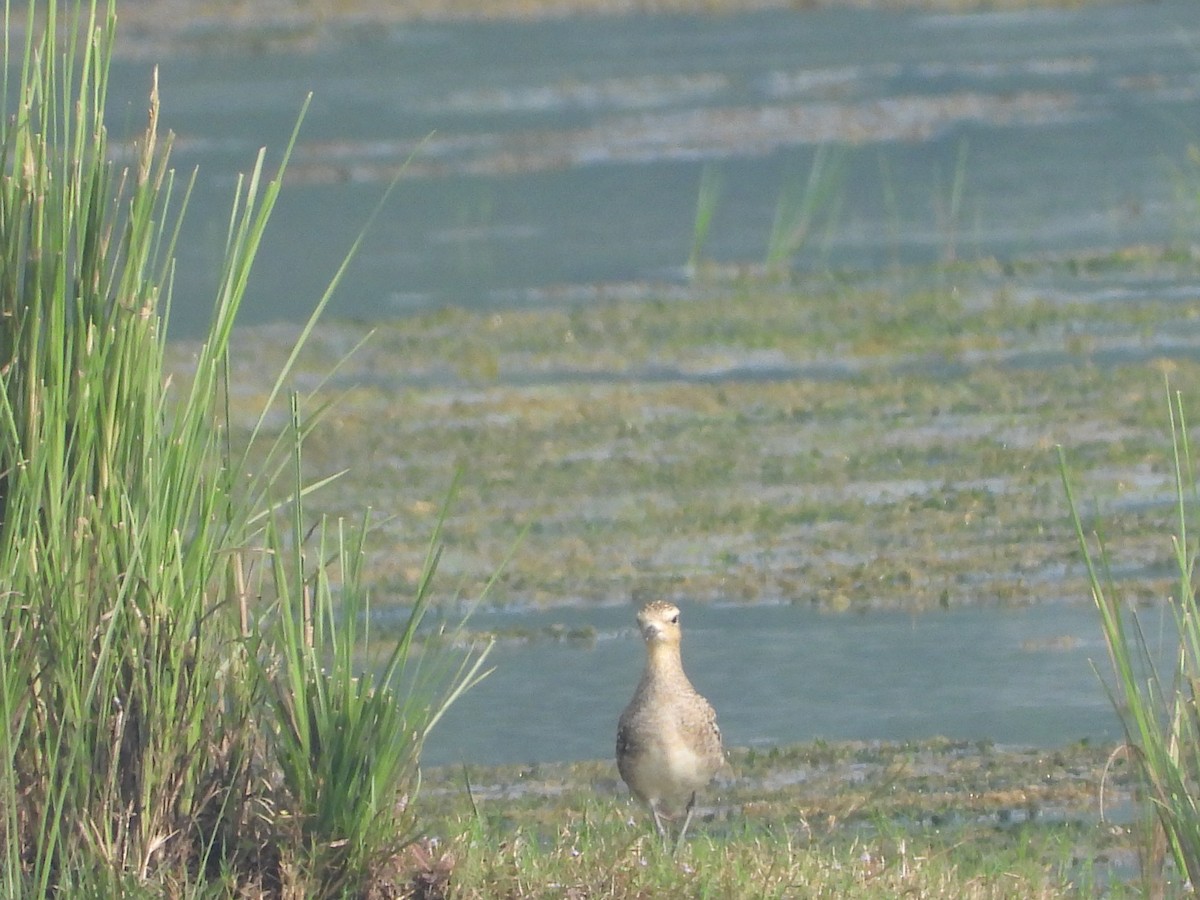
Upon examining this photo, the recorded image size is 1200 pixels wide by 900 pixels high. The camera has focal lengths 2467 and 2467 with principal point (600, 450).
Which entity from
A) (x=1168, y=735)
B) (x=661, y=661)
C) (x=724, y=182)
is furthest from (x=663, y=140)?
(x=1168, y=735)

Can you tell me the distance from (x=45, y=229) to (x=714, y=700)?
3192mm

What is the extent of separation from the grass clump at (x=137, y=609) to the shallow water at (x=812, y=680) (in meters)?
2.26

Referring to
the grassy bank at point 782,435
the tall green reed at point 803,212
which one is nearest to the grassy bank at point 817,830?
the grassy bank at point 782,435

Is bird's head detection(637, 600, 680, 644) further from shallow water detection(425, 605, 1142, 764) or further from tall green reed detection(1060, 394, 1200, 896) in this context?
tall green reed detection(1060, 394, 1200, 896)

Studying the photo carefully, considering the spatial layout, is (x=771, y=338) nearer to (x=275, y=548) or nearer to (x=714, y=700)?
(x=714, y=700)

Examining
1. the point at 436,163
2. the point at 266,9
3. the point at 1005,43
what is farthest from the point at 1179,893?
the point at 266,9

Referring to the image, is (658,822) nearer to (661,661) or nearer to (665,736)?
(665,736)

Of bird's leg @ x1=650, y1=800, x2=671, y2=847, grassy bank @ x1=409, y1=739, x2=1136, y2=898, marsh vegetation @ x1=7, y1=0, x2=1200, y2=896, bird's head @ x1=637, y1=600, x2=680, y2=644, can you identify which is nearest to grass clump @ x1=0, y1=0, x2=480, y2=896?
marsh vegetation @ x1=7, y1=0, x2=1200, y2=896

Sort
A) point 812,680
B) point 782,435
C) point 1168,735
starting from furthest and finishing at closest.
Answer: point 782,435
point 812,680
point 1168,735

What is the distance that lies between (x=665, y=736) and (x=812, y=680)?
5.48 feet

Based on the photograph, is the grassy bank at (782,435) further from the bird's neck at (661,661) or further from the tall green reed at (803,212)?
the bird's neck at (661,661)

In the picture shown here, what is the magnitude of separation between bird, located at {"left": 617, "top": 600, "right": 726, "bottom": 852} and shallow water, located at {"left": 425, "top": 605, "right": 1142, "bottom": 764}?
0.99 meters

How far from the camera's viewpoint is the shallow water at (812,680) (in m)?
6.59

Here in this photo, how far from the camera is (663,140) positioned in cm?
1822
